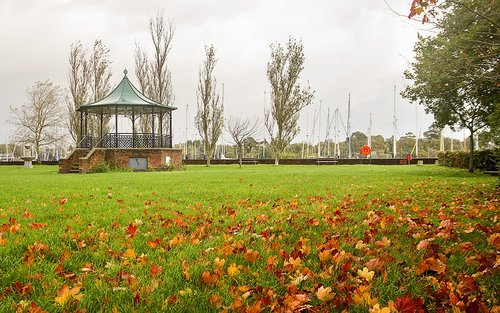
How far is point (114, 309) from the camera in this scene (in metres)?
2.00

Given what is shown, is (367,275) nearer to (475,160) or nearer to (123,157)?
(475,160)

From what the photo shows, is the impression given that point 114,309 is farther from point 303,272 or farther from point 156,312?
point 303,272

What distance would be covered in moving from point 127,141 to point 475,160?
2158cm

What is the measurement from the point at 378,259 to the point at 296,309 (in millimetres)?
1108

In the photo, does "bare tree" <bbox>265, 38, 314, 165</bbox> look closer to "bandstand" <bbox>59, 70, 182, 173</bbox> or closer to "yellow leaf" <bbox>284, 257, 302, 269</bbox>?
"bandstand" <bbox>59, 70, 182, 173</bbox>

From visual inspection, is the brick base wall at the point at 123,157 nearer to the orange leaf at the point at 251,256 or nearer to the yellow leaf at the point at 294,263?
the orange leaf at the point at 251,256


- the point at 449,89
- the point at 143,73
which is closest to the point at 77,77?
the point at 143,73

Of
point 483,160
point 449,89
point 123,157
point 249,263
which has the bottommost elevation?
point 249,263

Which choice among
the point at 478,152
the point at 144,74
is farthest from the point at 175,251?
the point at 144,74

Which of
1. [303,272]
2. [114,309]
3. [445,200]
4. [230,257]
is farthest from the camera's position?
[445,200]

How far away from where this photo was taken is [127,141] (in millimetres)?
26688

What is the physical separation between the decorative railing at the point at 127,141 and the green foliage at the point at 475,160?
19533 millimetres

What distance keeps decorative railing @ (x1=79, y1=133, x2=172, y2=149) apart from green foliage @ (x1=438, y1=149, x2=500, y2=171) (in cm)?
1953

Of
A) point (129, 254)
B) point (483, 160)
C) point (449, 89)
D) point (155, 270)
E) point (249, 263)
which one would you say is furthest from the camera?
point (483, 160)
